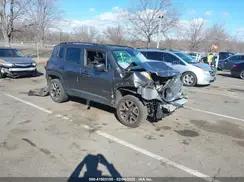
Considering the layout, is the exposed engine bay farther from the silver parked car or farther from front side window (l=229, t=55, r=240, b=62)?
front side window (l=229, t=55, r=240, b=62)

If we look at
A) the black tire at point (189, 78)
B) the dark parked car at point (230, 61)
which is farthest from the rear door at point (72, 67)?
the dark parked car at point (230, 61)

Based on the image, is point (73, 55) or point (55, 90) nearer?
point (73, 55)

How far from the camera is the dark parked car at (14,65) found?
14141mm

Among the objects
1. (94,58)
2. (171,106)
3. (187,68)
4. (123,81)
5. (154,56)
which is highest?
(94,58)

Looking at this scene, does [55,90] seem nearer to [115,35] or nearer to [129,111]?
[129,111]

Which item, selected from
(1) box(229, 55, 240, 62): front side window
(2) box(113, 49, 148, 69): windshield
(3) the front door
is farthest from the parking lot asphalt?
(1) box(229, 55, 240, 62): front side window

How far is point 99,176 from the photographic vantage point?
173 inches

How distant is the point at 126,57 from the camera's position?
25.0 feet

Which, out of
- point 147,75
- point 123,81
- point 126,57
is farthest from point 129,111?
point 126,57

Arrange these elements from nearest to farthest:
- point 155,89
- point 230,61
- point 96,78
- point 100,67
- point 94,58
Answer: point 155,89 < point 100,67 < point 96,78 < point 94,58 < point 230,61

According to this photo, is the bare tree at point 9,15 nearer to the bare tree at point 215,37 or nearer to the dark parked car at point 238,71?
the dark parked car at point 238,71

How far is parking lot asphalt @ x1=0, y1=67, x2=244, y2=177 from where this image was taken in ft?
15.2

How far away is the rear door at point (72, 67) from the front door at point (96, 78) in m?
0.24

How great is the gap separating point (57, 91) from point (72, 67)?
4.09ft
